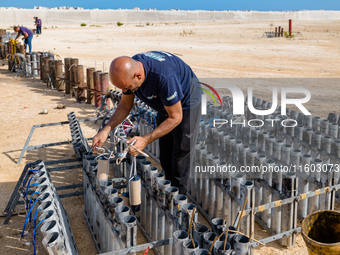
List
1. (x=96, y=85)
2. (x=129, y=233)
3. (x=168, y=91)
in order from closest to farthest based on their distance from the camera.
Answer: (x=129, y=233), (x=168, y=91), (x=96, y=85)

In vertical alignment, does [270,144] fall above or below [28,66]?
below

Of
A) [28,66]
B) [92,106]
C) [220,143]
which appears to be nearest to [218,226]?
[220,143]

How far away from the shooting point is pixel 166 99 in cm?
410

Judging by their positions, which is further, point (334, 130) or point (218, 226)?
point (334, 130)

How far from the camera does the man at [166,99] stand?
3992 millimetres

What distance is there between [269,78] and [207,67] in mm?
3822

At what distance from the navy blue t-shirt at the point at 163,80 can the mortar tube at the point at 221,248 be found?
5.22 feet

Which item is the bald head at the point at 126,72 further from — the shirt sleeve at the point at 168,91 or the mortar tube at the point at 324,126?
the mortar tube at the point at 324,126

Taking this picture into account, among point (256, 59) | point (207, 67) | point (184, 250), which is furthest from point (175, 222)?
point (256, 59)

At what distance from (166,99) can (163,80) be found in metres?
0.21

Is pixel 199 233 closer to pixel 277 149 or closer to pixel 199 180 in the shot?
pixel 199 180

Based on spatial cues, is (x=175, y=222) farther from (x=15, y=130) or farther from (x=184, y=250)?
(x=15, y=130)

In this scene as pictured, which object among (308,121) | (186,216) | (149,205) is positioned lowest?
(149,205)

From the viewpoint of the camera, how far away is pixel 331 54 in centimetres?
2261
